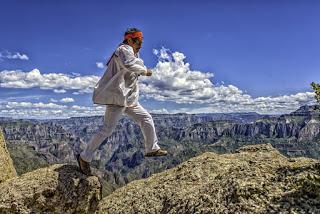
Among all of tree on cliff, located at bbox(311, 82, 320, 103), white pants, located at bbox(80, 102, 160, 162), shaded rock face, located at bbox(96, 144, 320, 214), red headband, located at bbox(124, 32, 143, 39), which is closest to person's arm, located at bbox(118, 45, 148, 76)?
red headband, located at bbox(124, 32, 143, 39)

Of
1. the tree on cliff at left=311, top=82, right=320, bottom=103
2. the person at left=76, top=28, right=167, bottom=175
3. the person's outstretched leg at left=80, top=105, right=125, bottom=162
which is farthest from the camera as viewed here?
the person's outstretched leg at left=80, top=105, right=125, bottom=162

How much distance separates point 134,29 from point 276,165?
236 inches

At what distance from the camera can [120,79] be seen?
A: 1227cm

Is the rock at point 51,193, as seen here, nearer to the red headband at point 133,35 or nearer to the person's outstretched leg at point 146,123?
the person's outstretched leg at point 146,123

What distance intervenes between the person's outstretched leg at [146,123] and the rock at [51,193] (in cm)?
214

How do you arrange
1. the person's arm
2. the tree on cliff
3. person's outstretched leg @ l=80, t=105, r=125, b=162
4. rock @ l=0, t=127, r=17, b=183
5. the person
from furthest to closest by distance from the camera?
rock @ l=0, t=127, r=17, b=183 → person's outstretched leg @ l=80, t=105, r=125, b=162 → the person → the person's arm → the tree on cliff

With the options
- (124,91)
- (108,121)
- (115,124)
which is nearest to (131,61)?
→ (124,91)

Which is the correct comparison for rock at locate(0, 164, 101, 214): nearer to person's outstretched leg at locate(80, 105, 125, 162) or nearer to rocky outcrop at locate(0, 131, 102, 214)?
rocky outcrop at locate(0, 131, 102, 214)

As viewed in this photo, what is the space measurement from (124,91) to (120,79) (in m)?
0.39

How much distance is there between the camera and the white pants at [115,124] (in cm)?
1255

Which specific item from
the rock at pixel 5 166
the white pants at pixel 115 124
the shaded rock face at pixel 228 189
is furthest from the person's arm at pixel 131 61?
the rock at pixel 5 166

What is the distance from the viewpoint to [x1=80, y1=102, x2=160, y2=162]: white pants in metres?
12.6

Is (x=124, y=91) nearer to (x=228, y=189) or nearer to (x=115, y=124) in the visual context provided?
(x=115, y=124)

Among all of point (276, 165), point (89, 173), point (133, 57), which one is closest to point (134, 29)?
point (133, 57)
